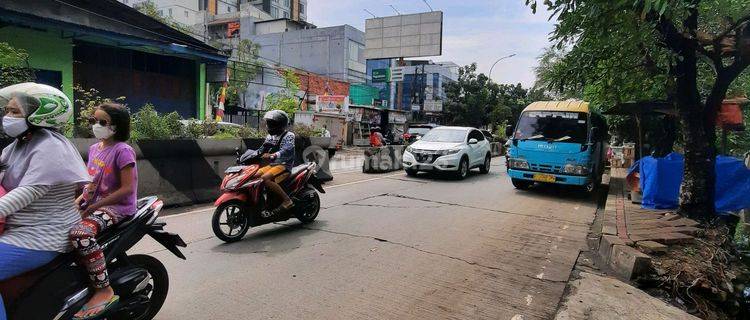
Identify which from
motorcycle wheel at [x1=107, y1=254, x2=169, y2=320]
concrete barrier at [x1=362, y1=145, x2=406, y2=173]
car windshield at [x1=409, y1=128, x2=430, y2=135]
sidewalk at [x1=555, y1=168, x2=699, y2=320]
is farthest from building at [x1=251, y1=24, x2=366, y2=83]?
motorcycle wheel at [x1=107, y1=254, x2=169, y2=320]

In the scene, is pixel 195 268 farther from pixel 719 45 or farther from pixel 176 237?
pixel 719 45

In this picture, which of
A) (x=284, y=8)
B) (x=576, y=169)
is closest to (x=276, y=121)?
(x=576, y=169)

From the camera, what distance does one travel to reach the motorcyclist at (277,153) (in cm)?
600

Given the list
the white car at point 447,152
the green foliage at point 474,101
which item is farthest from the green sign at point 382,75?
the white car at point 447,152

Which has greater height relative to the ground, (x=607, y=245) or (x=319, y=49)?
(x=319, y=49)

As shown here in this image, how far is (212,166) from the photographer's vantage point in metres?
9.09

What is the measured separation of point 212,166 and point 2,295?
683cm

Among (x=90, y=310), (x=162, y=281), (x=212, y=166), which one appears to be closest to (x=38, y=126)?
(x=90, y=310)

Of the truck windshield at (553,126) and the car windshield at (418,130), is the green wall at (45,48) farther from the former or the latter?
the car windshield at (418,130)

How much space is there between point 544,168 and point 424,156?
3.54m

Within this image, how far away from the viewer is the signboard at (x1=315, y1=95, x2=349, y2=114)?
3092 centimetres

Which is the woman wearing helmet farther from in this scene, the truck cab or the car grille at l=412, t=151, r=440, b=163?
the car grille at l=412, t=151, r=440, b=163

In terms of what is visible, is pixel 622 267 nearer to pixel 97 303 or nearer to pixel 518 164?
pixel 97 303

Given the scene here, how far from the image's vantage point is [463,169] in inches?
517
